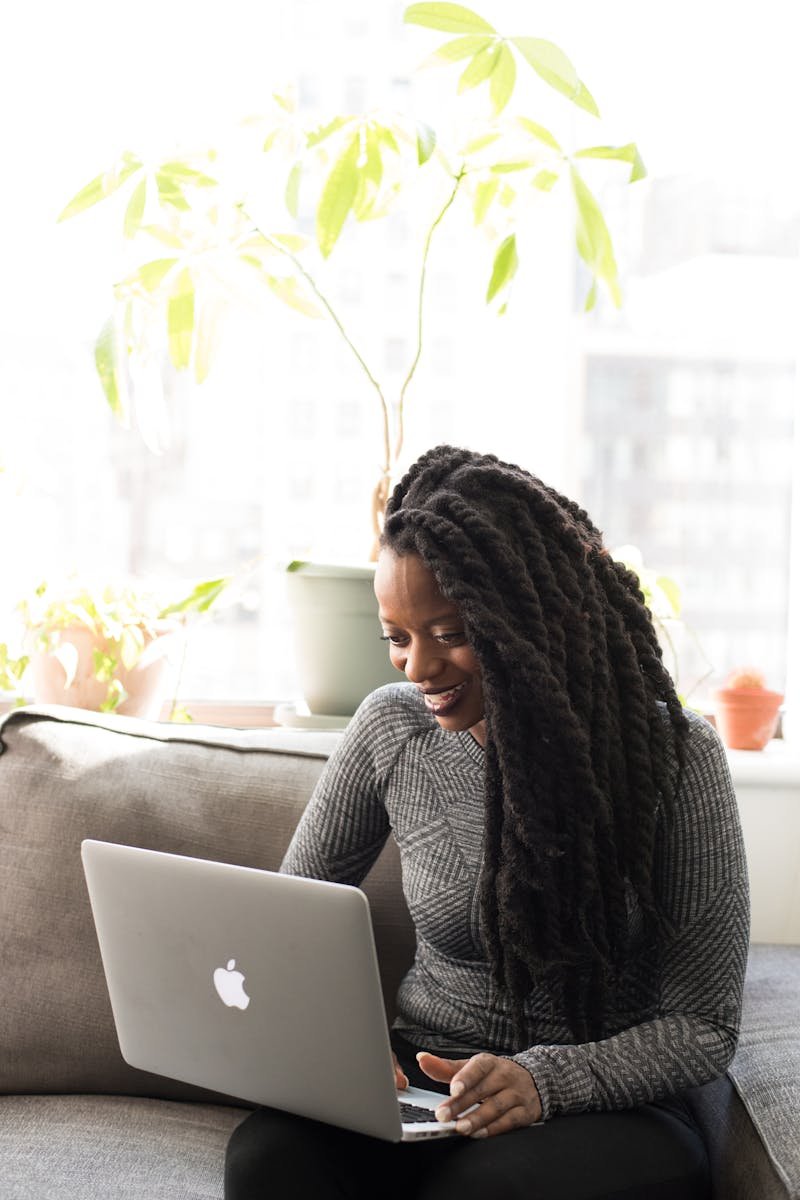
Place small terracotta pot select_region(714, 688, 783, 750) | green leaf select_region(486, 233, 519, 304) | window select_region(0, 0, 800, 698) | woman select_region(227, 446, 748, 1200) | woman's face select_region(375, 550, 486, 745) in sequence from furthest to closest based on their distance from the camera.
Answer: window select_region(0, 0, 800, 698) < small terracotta pot select_region(714, 688, 783, 750) < green leaf select_region(486, 233, 519, 304) < woman's face select_region(375, 550, 486, 745) < woman select_region(227, 446, 748, 1200)

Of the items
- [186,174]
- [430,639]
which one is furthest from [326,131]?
[430,639]

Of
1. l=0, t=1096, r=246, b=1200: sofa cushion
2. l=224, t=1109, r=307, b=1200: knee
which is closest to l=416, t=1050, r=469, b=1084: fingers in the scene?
l=224, t=1109, r=307, b=1200: knee

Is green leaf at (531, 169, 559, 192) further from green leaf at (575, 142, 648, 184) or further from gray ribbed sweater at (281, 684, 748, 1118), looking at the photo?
gray ribbed sweater at (281, 684, 748, 1118)

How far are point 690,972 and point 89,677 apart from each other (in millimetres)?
984

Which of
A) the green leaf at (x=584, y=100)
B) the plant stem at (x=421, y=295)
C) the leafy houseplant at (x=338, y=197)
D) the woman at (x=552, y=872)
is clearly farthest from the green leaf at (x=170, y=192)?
the woman at (x=552, y=872)

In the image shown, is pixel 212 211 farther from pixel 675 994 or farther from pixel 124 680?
pixel 675 994

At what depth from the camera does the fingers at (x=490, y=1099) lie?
1.08m

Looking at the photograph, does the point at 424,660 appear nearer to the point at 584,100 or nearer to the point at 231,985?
the point at 231,985

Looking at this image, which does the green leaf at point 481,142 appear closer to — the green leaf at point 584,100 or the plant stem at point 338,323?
the green leaf at point 584,100

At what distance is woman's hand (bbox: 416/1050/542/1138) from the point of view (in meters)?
1.09

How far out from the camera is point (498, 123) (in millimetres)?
1747

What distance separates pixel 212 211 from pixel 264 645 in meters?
0.76

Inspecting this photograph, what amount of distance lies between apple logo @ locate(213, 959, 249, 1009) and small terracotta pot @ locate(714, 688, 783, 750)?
3.53ft

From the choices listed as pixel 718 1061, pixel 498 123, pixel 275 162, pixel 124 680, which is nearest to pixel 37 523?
pixel 124 680
